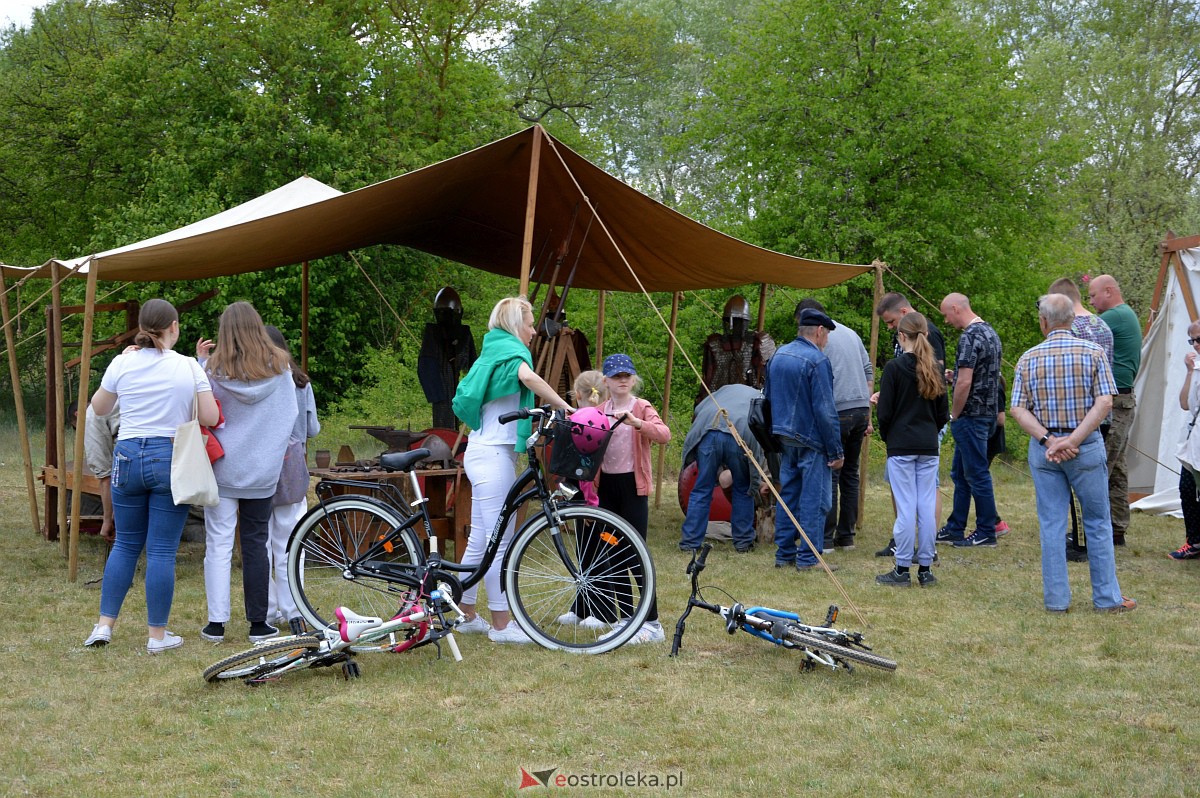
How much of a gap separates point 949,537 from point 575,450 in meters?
3.91

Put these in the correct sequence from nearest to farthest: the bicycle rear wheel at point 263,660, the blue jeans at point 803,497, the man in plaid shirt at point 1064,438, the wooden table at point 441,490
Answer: the bicycle rear wheel at point 263,660 < the man in plaid shirt at point 1064,438 < the wooden table at point 441,490 < the blue jeans at point 803,497

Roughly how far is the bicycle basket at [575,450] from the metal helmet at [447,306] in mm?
4225

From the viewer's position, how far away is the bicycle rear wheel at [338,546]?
168 inches

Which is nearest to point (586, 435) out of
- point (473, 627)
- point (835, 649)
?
point (473, 627)

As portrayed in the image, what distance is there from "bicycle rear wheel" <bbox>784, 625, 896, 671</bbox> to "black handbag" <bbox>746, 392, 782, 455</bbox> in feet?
7.93

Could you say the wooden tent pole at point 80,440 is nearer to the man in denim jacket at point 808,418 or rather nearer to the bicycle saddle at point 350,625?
the bicycle saddle at point 350,625

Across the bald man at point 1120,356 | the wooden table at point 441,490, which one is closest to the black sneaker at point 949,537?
the bald man at point 1120,356

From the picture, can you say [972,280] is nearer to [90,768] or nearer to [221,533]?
[221,533]

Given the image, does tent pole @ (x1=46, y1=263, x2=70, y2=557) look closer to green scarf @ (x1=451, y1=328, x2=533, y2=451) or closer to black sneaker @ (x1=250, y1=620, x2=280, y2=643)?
black sneaker @ (x1=250, y1=620, x2=280, y2=643)

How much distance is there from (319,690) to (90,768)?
87 centimetres

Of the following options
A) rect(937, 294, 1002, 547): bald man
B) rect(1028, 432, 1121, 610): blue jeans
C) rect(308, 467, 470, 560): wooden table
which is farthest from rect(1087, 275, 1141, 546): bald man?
rect(308, 467, 470, 560): wooden table

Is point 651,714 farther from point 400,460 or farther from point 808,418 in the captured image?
point 808,418

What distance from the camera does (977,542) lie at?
23.1ft

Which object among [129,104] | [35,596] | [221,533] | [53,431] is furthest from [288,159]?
[221,533]
